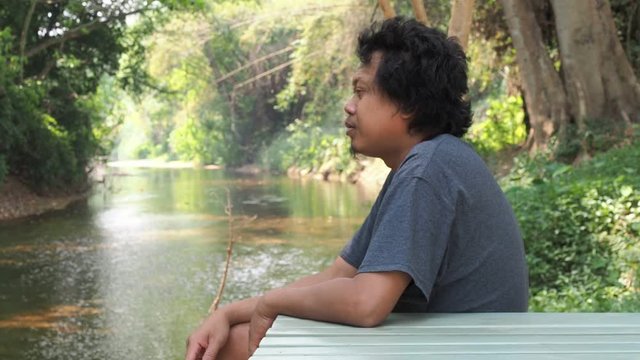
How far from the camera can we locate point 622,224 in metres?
6.48

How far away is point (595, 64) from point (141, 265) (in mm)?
6541

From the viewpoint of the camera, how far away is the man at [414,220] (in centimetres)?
182

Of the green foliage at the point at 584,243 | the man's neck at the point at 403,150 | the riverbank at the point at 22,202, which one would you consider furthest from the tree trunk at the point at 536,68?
the man's neck at the point at 403,150

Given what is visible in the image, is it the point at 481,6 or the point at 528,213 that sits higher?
the point at 481,6

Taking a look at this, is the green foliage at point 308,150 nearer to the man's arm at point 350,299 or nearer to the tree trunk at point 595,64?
the tree trunk at point 595,64

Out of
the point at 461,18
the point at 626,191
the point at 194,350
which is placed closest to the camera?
the point at 194,350

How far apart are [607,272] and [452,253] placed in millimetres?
4493

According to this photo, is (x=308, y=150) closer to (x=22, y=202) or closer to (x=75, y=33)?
(x=75, y=33)

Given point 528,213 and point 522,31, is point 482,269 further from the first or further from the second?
point 522,31

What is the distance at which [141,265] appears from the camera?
11227 mm

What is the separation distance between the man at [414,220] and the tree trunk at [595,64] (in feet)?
31.6

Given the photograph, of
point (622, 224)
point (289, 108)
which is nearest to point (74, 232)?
point (622, 224)

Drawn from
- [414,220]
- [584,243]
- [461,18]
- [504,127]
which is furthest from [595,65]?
[414,220]

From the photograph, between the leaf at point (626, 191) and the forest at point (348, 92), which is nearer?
the leaf at point (626, 191)
